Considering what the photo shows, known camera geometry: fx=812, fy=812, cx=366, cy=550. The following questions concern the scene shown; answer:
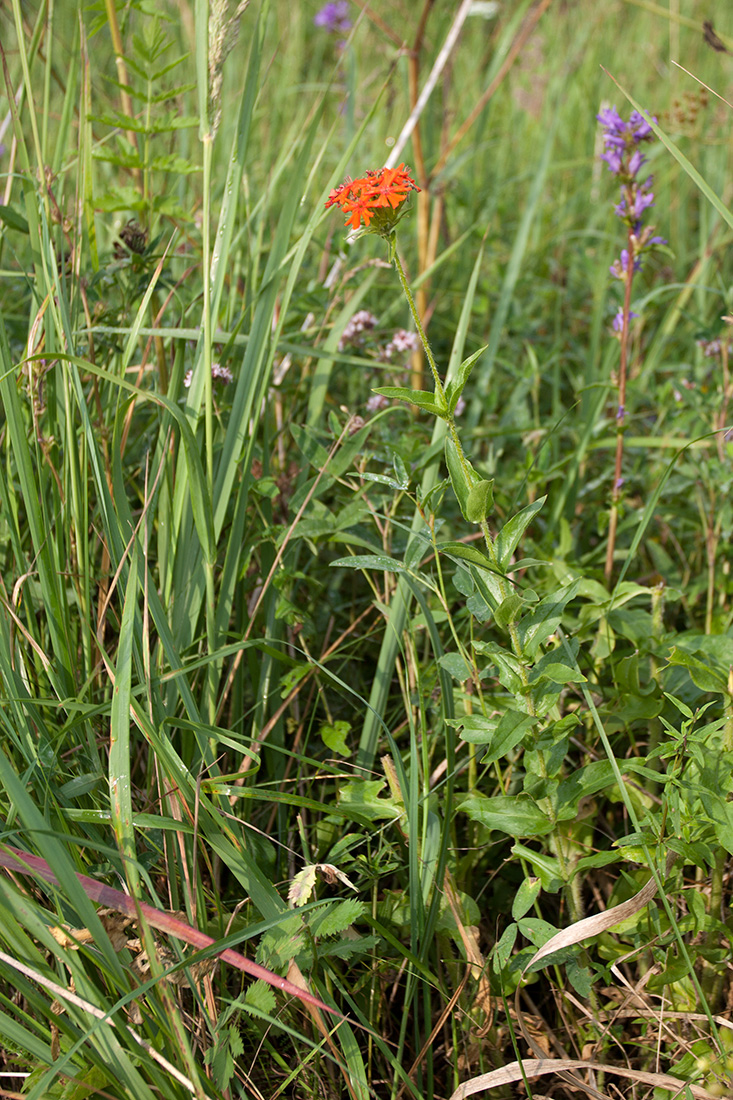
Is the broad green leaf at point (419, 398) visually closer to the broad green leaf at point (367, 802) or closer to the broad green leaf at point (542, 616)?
the broad green leaf at point (542, 616)

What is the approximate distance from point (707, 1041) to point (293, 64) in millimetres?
4346

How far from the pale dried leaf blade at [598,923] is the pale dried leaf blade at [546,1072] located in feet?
0.37

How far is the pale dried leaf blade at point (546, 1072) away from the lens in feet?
3.06

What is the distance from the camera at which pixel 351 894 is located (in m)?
1.13

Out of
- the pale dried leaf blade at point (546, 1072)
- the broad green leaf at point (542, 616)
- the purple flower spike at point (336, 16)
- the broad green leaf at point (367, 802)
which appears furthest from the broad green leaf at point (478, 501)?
the purple flower spike at point (336, 16)

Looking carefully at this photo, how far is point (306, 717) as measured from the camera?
1428mm

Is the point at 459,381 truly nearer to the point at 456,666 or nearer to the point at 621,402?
the point at 456,666

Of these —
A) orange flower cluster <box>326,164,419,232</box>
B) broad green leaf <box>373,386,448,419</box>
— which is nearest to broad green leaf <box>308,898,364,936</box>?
broad green leaf <box>373,386,448,419</box>

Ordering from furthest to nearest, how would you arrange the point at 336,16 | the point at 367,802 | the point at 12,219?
the point at 336,16
the point at 12,219
the point at 367,802

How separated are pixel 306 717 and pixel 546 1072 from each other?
65cm

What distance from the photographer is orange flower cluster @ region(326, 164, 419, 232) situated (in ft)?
2.86

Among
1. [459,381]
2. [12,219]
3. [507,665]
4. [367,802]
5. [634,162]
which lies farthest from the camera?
[634,162]

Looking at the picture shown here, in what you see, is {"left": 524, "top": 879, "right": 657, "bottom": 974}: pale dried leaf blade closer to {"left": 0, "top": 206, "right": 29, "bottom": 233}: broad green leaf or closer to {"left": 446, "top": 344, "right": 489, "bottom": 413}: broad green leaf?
{"left": 446, "top": 344, "right": 489, "bottom": 413}: broad green leaf

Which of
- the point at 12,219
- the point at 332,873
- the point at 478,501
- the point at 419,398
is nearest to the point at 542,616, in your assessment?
the point at 478,501
